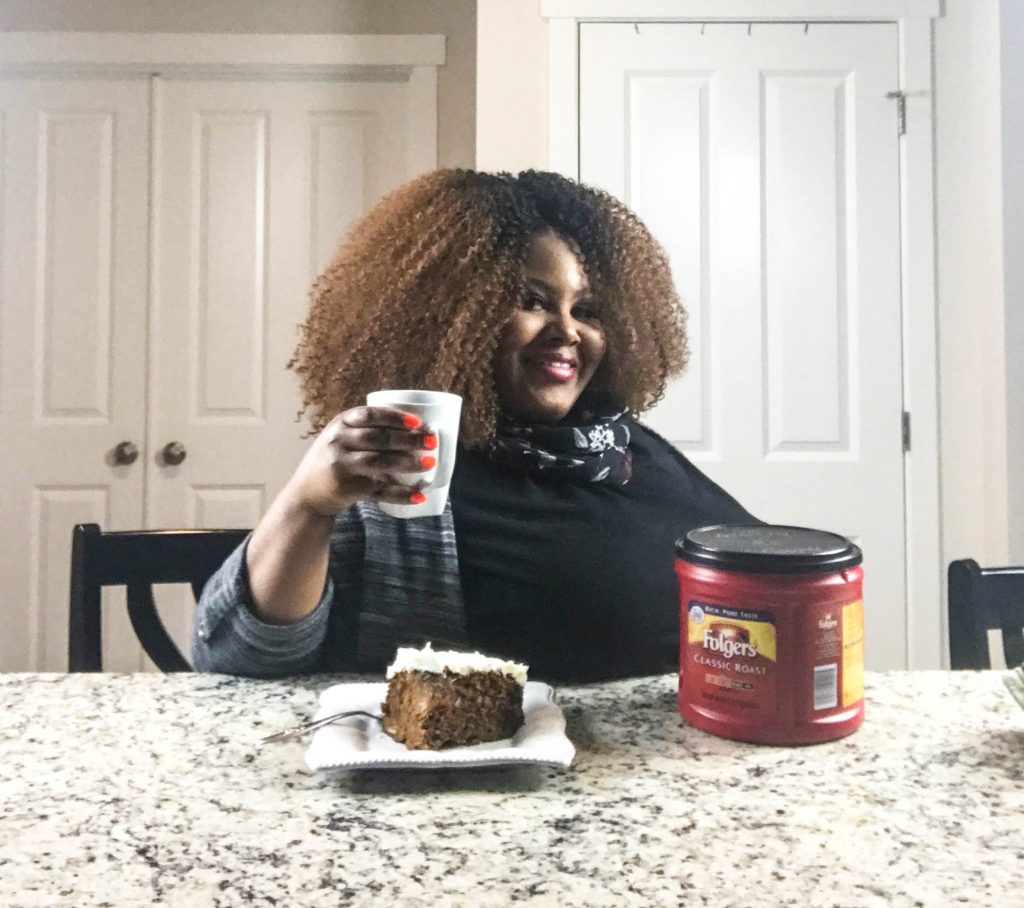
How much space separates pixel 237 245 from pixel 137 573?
1579mm

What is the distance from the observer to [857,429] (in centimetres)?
204

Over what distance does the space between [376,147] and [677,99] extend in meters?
0.88

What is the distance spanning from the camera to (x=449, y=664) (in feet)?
2.18

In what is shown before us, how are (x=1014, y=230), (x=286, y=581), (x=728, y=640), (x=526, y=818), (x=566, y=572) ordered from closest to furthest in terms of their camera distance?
(x=526, y=818) → (x=728, y=640) → (x=286, y=581) → (x=566, y=572) → (x=1014, y=230)

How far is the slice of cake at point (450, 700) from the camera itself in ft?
2.07

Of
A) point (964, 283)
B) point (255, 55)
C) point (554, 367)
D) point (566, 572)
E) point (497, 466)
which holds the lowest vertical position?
point (566, 572)

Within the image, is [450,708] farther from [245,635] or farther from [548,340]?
[548,340]

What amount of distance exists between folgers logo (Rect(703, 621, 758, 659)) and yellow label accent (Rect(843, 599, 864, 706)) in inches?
2.9

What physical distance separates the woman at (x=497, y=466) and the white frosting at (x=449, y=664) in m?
0.18

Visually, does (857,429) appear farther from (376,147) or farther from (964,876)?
(964,876)

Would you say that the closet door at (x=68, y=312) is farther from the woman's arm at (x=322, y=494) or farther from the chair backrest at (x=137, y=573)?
the woman's arm at (x=322, y=494)

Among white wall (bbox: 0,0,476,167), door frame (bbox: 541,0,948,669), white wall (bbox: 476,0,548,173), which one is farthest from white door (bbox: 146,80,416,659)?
door frame (bbox: 541,0,948,669)

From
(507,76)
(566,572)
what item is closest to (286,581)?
(566,572)

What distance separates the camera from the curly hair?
1027 mm
